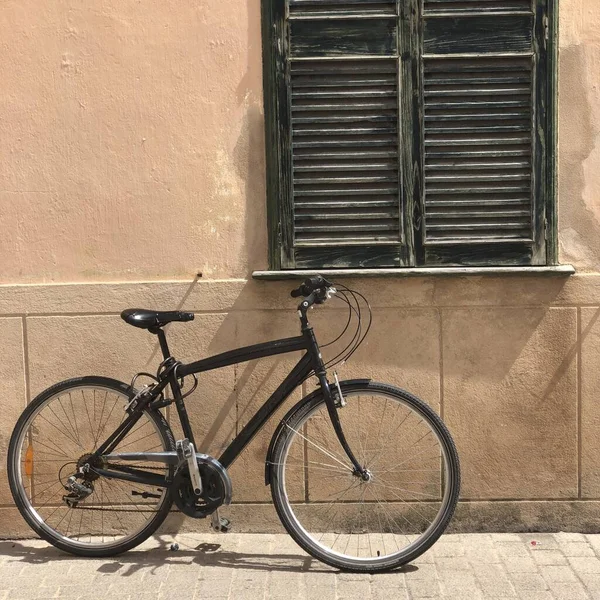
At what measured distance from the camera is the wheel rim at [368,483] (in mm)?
4801

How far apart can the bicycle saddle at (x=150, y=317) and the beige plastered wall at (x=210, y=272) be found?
41 centimetres

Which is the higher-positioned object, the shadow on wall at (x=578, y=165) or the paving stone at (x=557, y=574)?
the shadow on wall at (x=578, y=165)

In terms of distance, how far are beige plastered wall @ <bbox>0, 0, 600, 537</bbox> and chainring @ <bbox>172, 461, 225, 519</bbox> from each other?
47 cm

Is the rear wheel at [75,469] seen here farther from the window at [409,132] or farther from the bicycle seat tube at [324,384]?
the window at [409,132]

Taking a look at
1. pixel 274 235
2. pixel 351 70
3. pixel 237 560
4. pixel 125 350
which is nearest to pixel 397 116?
pixel 351 70

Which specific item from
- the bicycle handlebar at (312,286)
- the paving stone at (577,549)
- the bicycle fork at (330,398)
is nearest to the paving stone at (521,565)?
the paving stone at (577,549)

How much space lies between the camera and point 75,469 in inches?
188

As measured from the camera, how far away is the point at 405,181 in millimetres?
4836

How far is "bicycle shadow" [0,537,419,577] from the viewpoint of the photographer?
4.49m

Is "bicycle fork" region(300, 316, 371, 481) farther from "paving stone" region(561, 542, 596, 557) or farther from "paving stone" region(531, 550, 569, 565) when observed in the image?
"paving stone" region(561, 542, 596, 557)

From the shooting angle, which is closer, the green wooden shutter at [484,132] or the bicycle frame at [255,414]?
the bicycle frame at [255,414]

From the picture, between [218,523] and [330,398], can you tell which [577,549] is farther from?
[218,523]

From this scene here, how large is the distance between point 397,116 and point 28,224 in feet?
6.50

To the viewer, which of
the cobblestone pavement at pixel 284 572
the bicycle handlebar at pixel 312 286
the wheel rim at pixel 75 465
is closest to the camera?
the cobblestone pavement at pixel 284 572
